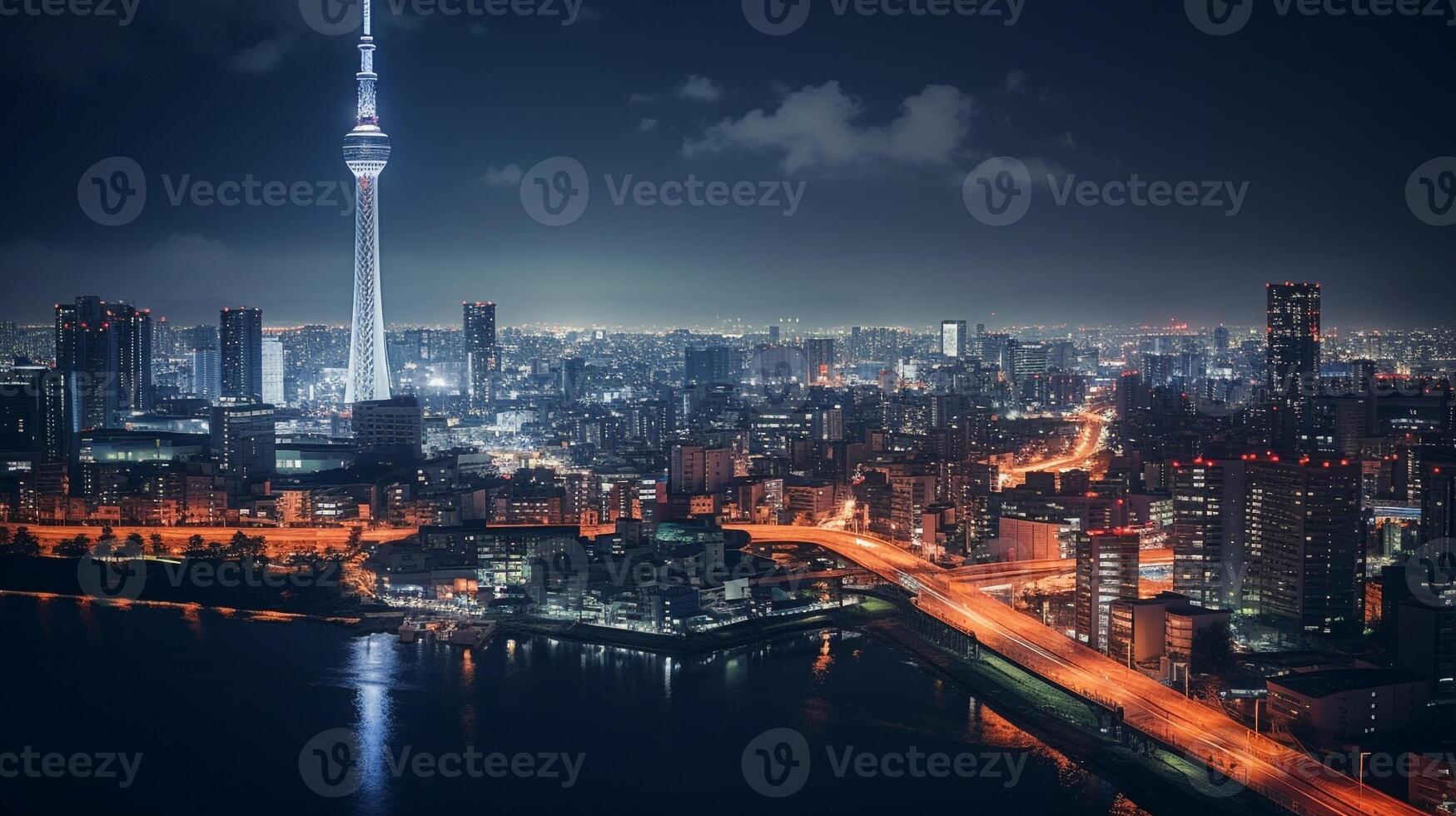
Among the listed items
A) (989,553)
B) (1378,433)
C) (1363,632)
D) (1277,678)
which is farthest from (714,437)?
(1277,678)

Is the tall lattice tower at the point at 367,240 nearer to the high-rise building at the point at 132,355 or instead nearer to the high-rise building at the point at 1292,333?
the high-rise building at the point at 132,355

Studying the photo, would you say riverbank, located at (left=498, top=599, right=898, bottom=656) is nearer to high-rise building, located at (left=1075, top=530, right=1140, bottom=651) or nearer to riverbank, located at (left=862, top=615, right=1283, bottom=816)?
riverbank, located at (left=862, top=615, right=1283, bottom=816)

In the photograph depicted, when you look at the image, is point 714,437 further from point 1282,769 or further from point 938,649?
point 1282,769

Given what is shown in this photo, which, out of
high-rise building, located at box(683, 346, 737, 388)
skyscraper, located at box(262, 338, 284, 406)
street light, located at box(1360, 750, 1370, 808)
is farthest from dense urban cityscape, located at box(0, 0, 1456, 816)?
high-rise building, located at box(683, 346, 737, 388)

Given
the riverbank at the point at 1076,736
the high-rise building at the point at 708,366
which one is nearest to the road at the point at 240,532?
the riverbank at the point at 1076,736

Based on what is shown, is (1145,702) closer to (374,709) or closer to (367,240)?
(374,709)

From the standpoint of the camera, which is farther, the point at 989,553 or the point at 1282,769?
the point at 989,553

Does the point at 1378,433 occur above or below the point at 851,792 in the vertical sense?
above

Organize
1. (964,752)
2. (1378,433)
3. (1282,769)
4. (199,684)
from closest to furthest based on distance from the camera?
(1282,769) → (964,752) → (199,684) → (1378,433)

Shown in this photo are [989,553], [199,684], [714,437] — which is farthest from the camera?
[714,437]
